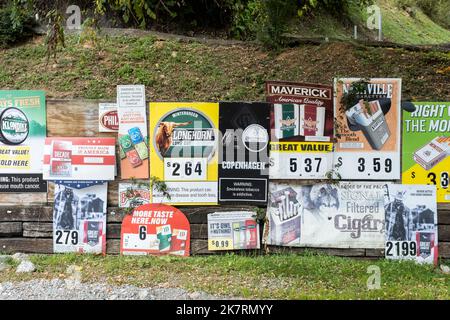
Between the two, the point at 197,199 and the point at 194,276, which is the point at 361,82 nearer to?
the point at 197,199

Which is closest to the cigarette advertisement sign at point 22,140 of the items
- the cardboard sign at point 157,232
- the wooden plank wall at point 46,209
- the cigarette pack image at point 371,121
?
the wooden plank wall at point 46,209

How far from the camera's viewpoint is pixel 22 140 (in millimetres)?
6355

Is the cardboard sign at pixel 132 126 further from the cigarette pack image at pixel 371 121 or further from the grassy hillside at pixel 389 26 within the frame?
the grassy hillside at pixel 389 26

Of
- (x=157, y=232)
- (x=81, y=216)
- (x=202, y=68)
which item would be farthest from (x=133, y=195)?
(x=202, y=68)

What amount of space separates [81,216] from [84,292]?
139cm

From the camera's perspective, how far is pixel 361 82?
20.6ft

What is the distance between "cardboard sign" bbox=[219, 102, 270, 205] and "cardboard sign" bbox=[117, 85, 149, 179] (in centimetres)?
96

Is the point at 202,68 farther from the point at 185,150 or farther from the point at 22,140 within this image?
the point at 22,140

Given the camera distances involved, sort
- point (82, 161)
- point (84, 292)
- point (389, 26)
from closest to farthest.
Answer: point (84, 292), point (82, 161), point (389, 26)

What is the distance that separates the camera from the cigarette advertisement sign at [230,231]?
20.4 feet

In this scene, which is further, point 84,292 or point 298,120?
point 298,120

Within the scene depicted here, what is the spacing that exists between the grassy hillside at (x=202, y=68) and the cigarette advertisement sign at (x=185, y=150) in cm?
96

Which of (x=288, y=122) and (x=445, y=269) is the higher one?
(x=288, y=122)
